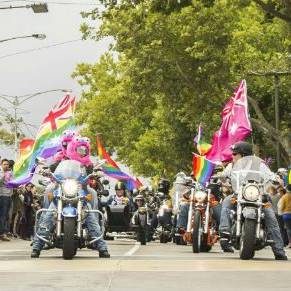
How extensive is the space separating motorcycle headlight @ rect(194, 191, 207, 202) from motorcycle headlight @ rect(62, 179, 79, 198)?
154 inches

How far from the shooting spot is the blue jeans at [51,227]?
45.0 ft

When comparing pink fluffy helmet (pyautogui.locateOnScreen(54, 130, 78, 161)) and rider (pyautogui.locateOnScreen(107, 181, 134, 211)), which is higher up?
pink fluffy helmet (pyautogui.locateOnScreen(54, 130, 78, 161))

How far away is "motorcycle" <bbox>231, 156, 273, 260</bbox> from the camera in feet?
44.2

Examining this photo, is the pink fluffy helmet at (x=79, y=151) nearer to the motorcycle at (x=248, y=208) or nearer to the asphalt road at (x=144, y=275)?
the asphalt road at (x=144, y=275)

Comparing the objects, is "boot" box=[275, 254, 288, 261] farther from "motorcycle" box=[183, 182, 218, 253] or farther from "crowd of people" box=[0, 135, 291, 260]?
"motorcycle" box=[183, 182, 218, 253]

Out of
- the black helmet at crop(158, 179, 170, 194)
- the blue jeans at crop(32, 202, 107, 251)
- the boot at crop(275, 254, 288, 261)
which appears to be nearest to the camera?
the blue jeans at crop(32, 202, 107, 251)

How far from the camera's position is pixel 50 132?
84.1 ft

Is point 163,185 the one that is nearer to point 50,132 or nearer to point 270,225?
point 50,132

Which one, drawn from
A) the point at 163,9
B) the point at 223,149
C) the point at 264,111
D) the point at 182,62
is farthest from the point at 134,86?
the point at 163,9

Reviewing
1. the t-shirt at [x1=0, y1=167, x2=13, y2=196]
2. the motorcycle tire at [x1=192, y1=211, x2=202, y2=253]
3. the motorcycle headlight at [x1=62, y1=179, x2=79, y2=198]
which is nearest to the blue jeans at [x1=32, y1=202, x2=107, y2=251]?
the motorcycle headlight at [x1=62, y1=179, x2=79, y2=198]

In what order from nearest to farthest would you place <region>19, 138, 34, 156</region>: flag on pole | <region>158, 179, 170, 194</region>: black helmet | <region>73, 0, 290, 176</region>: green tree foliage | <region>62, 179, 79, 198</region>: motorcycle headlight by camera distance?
<region>62, 179, 79, 198</region>: motorcycle headlight, <region>158, 179, 170, 194</region>: black helmet, <region>19, 138, 34, 156</region>: flag on pole, <region>73, 0, 290, 176</region>: green tree foliage

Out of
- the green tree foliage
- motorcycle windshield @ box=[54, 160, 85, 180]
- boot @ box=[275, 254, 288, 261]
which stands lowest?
boot @ box=[275, 254, 288, 261]

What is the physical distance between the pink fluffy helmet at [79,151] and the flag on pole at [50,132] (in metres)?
9.47

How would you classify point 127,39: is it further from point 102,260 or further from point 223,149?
point 102,260
